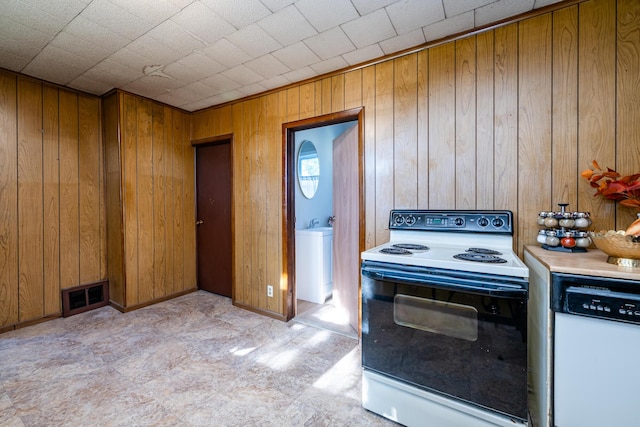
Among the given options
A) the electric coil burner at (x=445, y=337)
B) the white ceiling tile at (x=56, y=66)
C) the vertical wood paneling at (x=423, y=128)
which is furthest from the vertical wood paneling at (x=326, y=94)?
the white ceiling tile at (x=56, y=66)

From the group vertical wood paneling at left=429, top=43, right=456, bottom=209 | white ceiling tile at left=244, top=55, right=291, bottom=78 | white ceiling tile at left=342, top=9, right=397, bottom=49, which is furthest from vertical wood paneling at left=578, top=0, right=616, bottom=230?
white ceiling tile at left=244, top=55, right=291, bottom=78

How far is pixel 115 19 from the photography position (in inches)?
73.3

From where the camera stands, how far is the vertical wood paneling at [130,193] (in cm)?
307

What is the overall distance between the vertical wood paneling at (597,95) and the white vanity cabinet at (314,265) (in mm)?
2305

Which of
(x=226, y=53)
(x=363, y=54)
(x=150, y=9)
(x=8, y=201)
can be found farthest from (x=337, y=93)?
(x=8, y=201)

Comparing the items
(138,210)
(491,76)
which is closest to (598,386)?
(491,76)

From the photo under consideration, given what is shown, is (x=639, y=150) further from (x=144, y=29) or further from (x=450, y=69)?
(x=144, y=29)

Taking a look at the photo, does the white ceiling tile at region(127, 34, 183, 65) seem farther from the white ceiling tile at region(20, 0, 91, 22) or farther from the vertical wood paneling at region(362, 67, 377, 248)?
the vertical wood paneling at region(362, 67, 377, 248)

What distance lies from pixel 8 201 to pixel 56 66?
4.30 feet

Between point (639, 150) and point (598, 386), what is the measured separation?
1287mm

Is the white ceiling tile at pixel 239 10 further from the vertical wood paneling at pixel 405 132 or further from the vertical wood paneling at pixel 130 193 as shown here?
the vertical wood paneling at pixel 130 193

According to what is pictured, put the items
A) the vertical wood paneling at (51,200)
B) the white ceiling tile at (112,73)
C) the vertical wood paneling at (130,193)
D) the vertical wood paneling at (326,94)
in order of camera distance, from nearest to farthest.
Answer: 1. the white ceiling tile at (112,73)
2. the vertical wood paneling at (326,94)
3. the vertical wood paneling at (51,200)
4. the vertical wood paneling at (130,193)

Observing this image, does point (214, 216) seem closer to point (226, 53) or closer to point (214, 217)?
point (214, 217)

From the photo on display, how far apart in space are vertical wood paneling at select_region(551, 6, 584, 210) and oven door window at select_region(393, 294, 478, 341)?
39.9 inches
